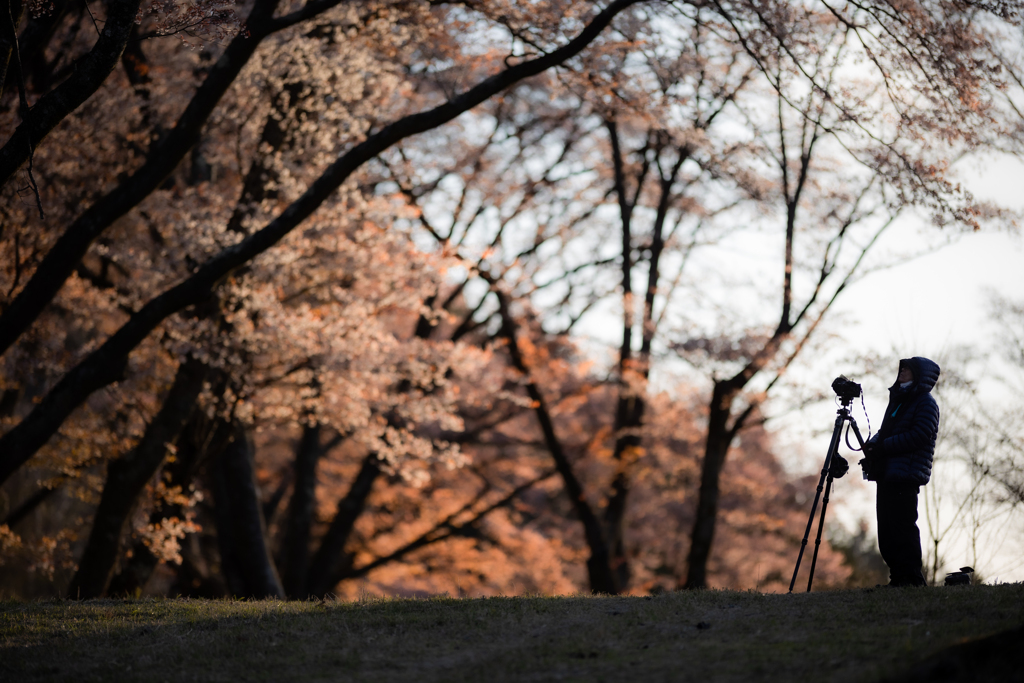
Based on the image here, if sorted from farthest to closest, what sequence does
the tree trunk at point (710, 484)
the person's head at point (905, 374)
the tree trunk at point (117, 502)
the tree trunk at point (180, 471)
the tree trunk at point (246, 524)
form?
the tree trunk at point (710, 484) → the tree trunk at point (246, 524) → the tree trunk at point (180, 471) → the tree trunk at point (117, 502) → the person's head at point (905, 374)

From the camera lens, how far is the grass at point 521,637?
4.75 m

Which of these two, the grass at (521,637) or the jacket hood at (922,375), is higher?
the jacket hood at (922,375)

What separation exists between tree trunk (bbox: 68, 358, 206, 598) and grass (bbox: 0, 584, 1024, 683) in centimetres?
249

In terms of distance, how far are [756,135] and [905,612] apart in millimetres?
9826

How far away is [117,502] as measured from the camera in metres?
9.50

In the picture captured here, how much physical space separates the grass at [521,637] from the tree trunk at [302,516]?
8.46 meters

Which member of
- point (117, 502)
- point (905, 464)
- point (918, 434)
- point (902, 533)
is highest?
point (117, 502)

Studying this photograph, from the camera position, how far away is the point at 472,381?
697 inches

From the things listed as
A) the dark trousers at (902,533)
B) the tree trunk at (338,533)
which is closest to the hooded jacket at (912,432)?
the dark trousers at (902,533)

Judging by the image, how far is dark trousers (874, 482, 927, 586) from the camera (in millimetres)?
6562

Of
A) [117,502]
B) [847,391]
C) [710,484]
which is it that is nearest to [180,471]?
[117,502]

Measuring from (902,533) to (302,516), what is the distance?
38.5 ft

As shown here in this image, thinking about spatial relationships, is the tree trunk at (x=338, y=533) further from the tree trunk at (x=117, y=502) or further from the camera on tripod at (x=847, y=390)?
the camera on tripod at (x=847, y=390)

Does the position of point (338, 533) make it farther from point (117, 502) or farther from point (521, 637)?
point (521, 637)
